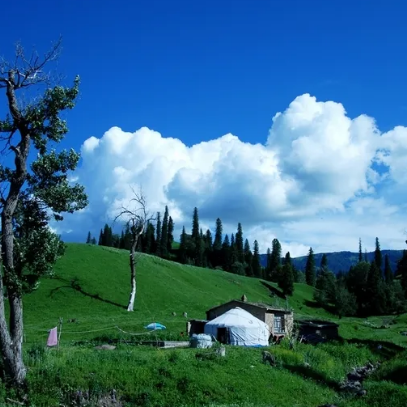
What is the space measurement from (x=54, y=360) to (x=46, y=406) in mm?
2955

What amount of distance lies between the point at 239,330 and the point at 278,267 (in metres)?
98.1

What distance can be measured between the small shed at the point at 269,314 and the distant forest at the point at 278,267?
199 ft

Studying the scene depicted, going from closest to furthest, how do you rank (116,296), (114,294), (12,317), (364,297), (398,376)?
1. (12,317)
2. (398,376)
3. (116,296)
4. (114,294)
5. (364,297)

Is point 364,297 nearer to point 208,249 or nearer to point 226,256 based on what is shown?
point 226,256

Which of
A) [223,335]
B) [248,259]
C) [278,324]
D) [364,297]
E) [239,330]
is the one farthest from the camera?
[248,259]

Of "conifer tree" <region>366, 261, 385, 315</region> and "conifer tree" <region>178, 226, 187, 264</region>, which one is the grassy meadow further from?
"conifer tree" <region>178, 226, 187, 264</region>

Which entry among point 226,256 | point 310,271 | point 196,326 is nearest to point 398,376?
point 196,326

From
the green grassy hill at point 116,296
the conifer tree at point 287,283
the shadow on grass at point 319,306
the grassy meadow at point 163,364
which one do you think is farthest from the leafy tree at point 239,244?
the grassy meadow at point 163,364

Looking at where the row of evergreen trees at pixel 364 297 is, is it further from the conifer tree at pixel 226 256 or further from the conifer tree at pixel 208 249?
the conifer tree at pixel 208 249

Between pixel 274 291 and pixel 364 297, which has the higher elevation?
pixel 274 291

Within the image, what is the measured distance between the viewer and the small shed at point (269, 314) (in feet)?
160

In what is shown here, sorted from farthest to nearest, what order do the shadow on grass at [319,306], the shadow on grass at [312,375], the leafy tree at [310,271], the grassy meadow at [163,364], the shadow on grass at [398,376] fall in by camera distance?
the leafy tree at [310,271] → the shadow on grass at [319,306] → the shadow on grass at [398,376] → the shadow on grass at [312,375] → the grassy meadow at [163,364]

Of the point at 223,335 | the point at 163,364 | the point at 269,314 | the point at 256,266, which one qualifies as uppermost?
the point at 256,266

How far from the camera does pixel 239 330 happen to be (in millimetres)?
41844
